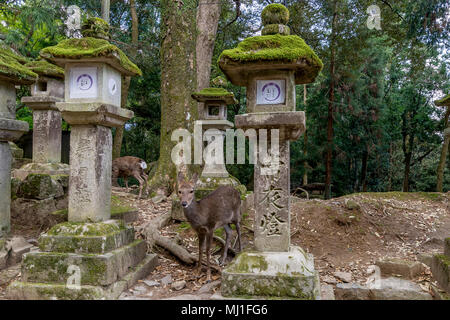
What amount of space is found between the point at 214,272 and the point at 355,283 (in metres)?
1.93

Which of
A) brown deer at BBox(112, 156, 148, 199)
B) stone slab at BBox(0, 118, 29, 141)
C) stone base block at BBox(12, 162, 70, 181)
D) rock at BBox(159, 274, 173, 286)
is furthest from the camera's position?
brown deer at BBox(112, 156, 148, 199)

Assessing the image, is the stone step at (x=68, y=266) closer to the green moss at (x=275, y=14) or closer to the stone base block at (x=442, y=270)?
the green moss at (x=275, y=14)

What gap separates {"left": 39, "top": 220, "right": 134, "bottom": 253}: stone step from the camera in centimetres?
400

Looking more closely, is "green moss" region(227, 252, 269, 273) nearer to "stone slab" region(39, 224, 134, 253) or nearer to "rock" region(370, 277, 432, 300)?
"stone slab" region(39, 224, 134, 253)

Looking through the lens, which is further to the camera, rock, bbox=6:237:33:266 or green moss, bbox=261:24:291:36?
rock, bbox=6:237:33:266

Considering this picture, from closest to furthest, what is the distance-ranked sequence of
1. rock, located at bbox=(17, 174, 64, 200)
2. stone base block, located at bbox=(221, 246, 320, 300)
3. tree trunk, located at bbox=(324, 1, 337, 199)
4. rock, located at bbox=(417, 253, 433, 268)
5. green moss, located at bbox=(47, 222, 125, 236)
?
stone base block, located at bbox=(221, 246, 320, 300) → green moss, located at bbox=(47, 222, 125, 236) → rock, located at bbox=(417, 253, 433, 268) → rock, located at bbox=(17, 174, 64, 200) → tree trunk, located at bbox=(324, 1, 337, 199)

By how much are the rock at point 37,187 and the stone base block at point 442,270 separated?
244 inches

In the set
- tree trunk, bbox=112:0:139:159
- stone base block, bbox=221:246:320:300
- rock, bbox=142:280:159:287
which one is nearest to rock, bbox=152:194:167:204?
rock, bbox=142:280:159:287

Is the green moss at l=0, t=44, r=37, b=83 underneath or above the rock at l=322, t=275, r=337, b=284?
above

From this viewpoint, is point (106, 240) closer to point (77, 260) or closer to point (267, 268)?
point (77, 260)

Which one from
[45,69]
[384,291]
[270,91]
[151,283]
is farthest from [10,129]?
[384,291]

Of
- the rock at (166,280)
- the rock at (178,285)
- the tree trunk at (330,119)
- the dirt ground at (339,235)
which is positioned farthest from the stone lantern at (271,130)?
the tree trunk at (330,119)

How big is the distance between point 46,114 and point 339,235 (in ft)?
20.0

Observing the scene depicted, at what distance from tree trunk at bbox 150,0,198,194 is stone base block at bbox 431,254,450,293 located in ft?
17.1
